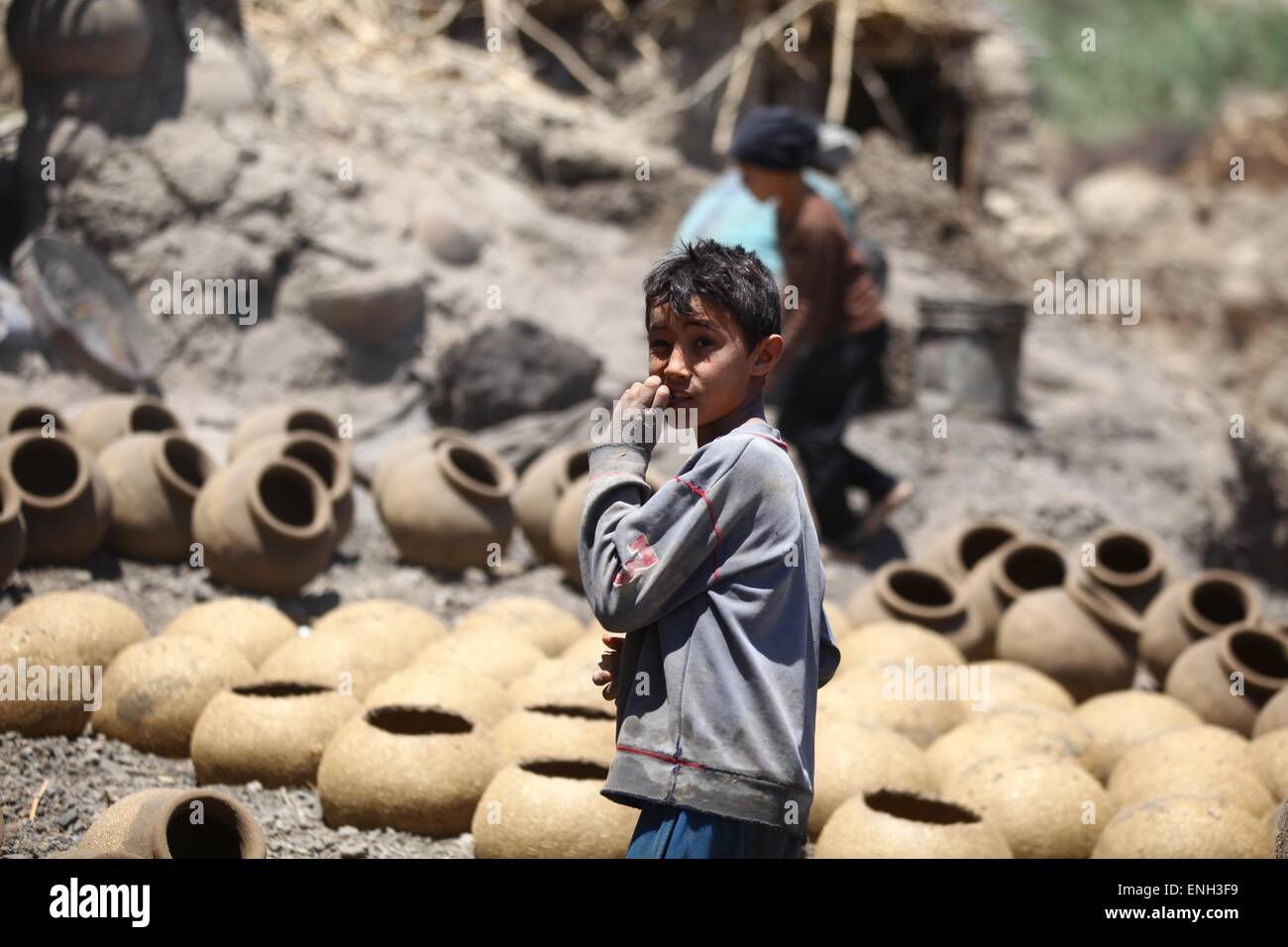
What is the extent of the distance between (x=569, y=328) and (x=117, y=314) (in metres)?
3.05

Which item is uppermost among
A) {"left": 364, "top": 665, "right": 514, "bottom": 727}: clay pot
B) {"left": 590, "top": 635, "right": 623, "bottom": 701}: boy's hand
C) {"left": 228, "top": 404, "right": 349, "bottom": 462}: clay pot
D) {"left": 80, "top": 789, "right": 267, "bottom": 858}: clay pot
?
{"left": 228, "top": 404, "right": 349, "bottom": 462}: clay pot

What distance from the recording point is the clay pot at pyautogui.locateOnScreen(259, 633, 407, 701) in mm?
5191

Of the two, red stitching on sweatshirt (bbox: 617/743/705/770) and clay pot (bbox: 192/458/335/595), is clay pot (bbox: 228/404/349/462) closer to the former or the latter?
clay pot (bbox: 192/458/335/595)

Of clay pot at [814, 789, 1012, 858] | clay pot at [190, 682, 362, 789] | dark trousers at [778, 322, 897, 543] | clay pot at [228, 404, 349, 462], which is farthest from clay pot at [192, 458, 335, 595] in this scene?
clay pot at [814, 789, 1012, 858]

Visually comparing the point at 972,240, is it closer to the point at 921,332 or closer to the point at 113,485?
the point at 921,332

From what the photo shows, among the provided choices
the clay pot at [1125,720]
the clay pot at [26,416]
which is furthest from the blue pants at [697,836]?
the clay pot at [26,416]

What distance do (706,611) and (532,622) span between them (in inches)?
127

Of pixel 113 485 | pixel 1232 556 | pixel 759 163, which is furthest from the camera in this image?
pixel 1232 556

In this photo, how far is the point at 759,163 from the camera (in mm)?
7578

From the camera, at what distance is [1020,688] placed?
5730 millimetres

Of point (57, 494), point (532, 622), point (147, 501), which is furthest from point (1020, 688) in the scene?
point (57, 494)

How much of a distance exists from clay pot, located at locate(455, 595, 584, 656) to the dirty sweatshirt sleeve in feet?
10.1

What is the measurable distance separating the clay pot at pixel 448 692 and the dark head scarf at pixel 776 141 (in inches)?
140

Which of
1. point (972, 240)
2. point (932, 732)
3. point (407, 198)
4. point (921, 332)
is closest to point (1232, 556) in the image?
point (921, 332)
